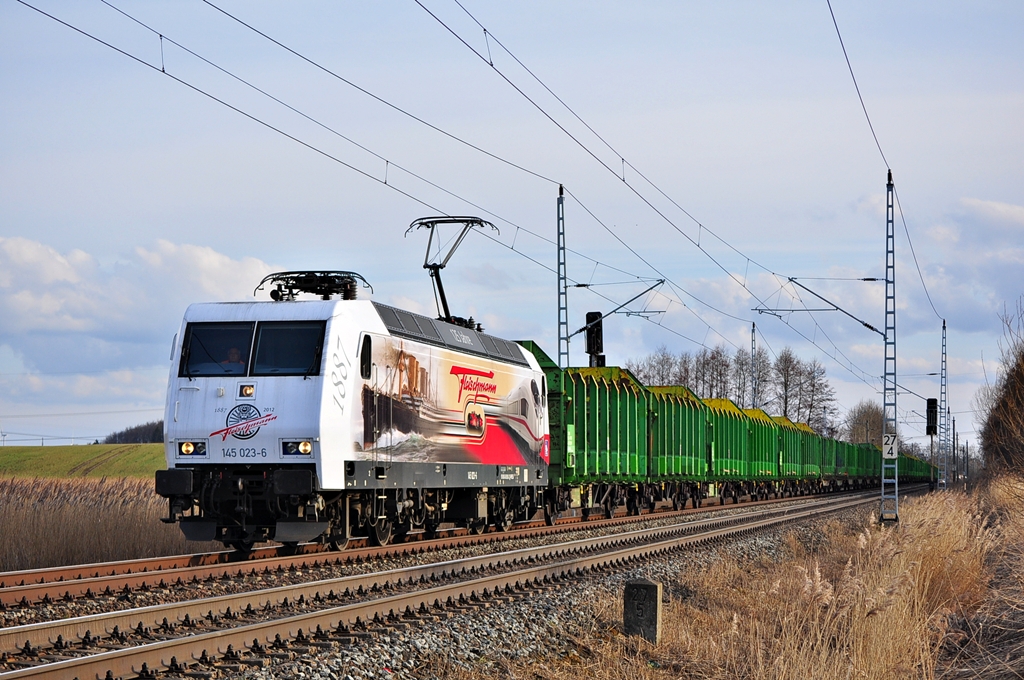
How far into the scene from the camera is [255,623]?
1008cm

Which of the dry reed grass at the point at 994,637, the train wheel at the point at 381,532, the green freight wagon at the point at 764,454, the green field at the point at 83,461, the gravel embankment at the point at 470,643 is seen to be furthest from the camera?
the green field at the point at 83,461

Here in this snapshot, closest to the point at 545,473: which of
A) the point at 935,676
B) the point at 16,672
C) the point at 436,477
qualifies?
the point at 436,477

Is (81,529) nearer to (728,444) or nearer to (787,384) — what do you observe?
(728,444)

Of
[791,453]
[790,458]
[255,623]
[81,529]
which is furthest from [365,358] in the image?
[791,453]

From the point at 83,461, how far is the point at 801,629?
57974mm

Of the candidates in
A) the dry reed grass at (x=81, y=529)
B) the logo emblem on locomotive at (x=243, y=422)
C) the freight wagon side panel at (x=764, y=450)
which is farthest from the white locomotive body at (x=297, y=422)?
the freight wagon side panel at (x=764, y=450)

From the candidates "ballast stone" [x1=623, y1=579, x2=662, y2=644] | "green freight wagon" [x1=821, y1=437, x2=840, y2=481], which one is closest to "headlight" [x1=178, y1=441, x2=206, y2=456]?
"ballast stone" [x1=623, y1=579, x2=662, y2=644]

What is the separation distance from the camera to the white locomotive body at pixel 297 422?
15.3 meters

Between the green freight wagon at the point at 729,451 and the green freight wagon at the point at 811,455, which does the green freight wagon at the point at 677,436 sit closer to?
the green freight wagon at the point at 729,451

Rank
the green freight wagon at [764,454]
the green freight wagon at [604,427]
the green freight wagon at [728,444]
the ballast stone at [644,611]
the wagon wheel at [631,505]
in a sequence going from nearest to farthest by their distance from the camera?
the ballast stone at [644,611]
the green freight wagon at [604,427]
the wagon wheel at [631,505]
the green freight wagon at [728,444]
the green freight wagon at [764,454]

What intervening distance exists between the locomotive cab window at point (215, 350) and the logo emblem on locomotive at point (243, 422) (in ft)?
1.82

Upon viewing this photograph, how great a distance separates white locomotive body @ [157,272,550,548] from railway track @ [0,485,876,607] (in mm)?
382

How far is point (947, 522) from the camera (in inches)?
721

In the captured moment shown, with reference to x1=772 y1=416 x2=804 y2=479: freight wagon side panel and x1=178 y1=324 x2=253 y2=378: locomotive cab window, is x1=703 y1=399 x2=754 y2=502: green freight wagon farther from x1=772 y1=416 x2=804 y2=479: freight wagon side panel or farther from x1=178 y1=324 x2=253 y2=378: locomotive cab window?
x1=178 y1=324 x2=253 y2=378: locomotive cab window
